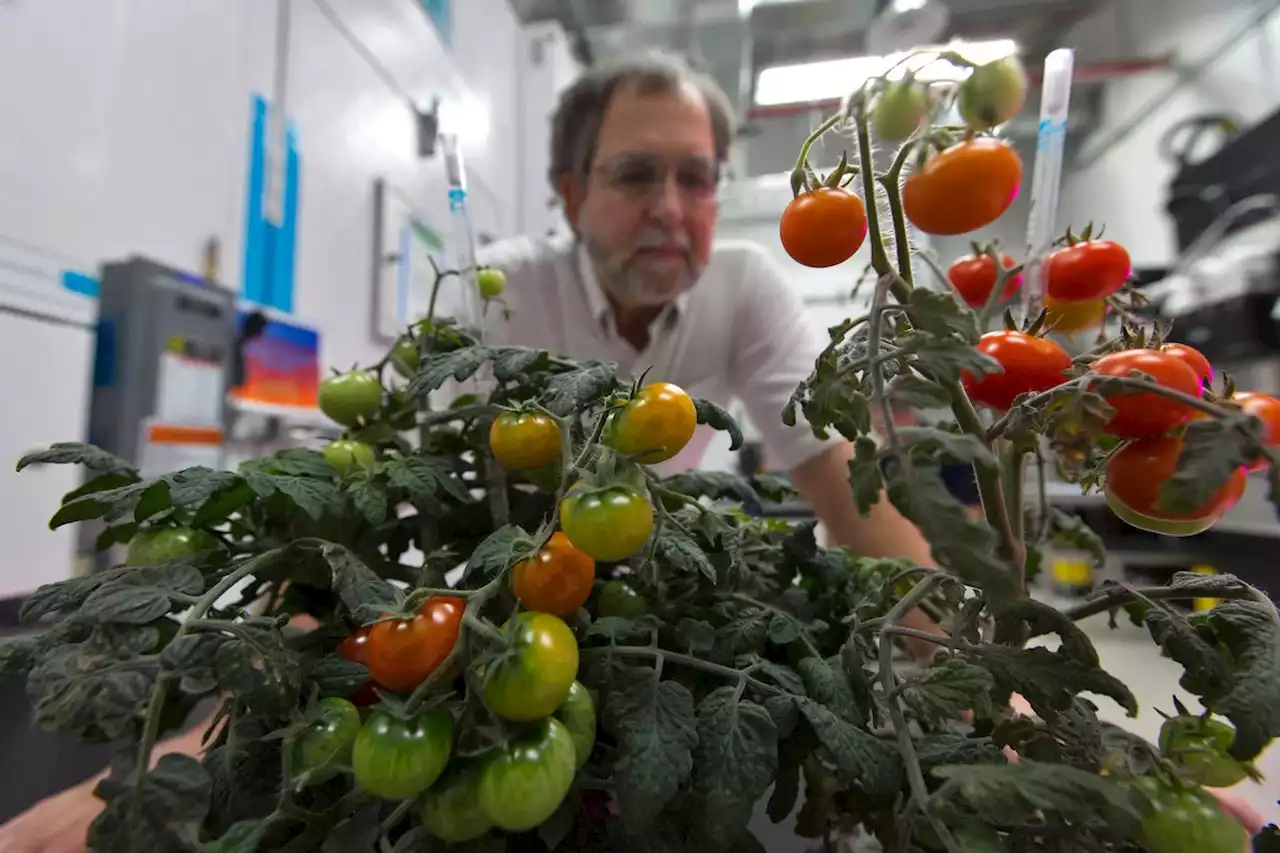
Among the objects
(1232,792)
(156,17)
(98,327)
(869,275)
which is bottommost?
(1232,792)

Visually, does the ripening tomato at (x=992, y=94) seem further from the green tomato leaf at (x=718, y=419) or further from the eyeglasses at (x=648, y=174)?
the eyeglasses at (x=648, y=174)

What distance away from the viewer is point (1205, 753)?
26 centimetres

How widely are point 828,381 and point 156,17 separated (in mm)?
1598

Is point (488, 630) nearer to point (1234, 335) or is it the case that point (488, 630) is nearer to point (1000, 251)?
point (1000, 251)

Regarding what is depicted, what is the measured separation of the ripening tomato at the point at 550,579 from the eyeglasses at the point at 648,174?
0.92m

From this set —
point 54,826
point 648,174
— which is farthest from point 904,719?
point 648,174

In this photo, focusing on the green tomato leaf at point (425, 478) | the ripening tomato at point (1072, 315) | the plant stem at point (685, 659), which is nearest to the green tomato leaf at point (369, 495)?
the green tomato leaf at point (425, 478)

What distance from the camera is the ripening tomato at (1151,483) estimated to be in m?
0.23

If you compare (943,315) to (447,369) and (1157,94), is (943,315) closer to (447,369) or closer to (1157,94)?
(447,369)

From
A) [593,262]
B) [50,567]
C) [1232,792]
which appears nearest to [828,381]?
[1232,792]

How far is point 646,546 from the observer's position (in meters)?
0.35

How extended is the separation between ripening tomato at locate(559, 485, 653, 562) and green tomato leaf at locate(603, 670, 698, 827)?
0.26 feet

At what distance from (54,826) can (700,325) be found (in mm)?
1085

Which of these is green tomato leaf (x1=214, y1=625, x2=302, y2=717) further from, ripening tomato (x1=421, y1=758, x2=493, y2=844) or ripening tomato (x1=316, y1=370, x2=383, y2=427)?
ripening tomato (x1=316, y1=370, x2=383, y2=427)
